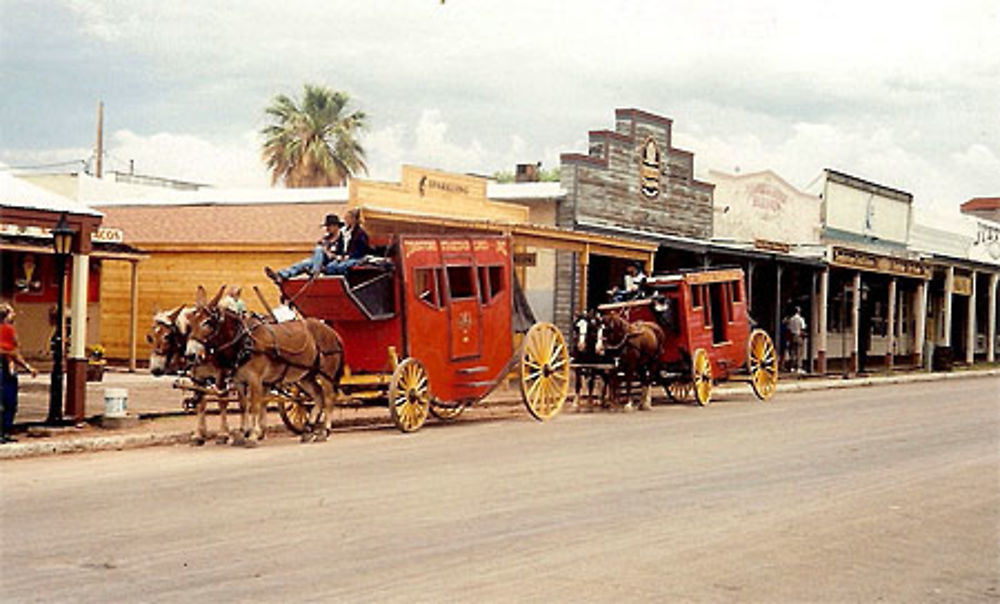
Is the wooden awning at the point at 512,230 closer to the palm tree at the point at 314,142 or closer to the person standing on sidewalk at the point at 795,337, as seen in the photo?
the person standing on sidewalk at the point at 795,337

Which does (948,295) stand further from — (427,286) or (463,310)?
(427,286)

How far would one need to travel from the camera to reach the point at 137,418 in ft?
57.3

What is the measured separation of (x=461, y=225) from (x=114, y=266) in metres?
11.3

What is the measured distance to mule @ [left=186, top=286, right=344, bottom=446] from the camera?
1515 centimetres

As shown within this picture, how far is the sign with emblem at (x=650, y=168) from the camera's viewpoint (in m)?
34.2

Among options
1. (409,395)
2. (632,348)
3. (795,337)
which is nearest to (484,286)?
(409,395)

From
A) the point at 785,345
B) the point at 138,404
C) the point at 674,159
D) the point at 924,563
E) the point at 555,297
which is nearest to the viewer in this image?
the point at 924,563

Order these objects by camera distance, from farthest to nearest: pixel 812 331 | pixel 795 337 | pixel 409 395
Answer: pixel 812 331, pixel 795 337, pixel 409 395

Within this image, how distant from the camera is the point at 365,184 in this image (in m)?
24.2

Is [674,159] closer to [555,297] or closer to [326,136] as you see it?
[555,297]

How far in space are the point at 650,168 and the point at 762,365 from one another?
9375mm

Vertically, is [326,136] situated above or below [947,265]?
above

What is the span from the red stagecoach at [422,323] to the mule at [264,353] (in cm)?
43

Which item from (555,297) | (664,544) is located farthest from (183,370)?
(555,297)
